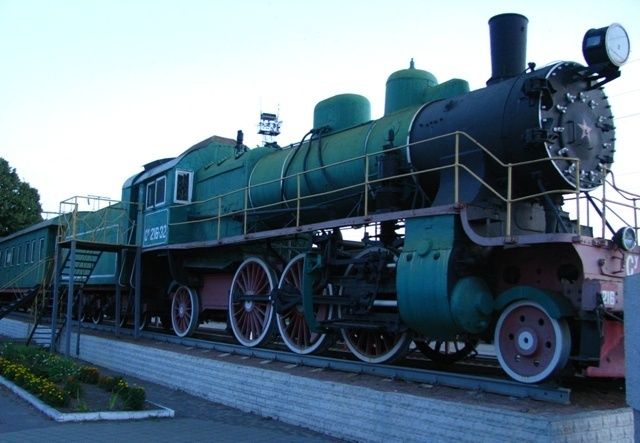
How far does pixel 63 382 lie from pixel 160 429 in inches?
144

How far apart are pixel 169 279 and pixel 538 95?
1102 cm

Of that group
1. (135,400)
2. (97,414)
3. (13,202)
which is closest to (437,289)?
(135,400)

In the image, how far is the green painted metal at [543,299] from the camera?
6734 mm

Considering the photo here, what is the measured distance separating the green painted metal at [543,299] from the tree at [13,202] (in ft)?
116

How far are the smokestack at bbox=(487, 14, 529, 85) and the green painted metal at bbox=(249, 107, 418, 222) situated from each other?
142 cm

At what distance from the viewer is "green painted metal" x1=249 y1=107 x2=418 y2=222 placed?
9.61 m

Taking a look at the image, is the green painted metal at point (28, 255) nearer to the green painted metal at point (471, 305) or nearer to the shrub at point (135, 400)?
the shrub at point (135, 400)

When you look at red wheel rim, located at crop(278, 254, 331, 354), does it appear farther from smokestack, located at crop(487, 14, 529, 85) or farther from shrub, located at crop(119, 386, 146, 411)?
smokestack, located at crop(487, 14, 529, 85)

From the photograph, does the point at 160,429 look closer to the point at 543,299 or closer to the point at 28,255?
the point at 543,299

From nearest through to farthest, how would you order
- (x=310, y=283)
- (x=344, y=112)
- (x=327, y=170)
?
(x=310, y=283) → (x=327, y=170) → (x=344, y=112)

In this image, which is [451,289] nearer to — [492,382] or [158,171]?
[492,382]

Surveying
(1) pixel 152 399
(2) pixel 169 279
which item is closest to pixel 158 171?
(2) pixel 169 279

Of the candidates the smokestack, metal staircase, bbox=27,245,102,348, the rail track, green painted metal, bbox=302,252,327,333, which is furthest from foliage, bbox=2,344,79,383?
the smokestack

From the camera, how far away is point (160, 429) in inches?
309
